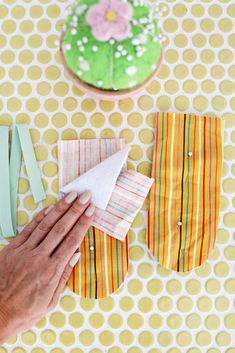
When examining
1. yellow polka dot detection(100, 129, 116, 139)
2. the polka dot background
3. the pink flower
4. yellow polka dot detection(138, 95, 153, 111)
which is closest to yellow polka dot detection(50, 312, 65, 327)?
the polka dot background

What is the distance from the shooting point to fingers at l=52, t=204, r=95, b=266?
0.97m

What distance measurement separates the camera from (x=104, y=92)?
90 centimetres

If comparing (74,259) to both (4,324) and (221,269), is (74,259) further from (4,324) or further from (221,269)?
(221,269)

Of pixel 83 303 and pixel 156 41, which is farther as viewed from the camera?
pixel 83 303

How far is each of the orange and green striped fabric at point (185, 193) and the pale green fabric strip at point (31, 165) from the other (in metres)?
0.28

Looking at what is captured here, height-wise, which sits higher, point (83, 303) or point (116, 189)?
Result: point (116, 189)

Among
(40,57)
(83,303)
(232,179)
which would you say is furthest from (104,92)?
(83,303)

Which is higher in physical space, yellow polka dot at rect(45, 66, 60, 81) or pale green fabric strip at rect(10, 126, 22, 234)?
yellow polka dot at rect(45, 66, 60, 81)

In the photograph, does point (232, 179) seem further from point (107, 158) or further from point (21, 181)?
point (21, 181)

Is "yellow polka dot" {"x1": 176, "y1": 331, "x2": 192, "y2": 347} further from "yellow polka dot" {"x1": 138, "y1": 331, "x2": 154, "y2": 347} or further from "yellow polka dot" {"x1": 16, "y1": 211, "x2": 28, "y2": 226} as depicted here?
"yellow polka dot" {"x1": 16, "y1": 211, "x2": 28, "y2": 226}

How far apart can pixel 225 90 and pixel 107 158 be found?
358mm

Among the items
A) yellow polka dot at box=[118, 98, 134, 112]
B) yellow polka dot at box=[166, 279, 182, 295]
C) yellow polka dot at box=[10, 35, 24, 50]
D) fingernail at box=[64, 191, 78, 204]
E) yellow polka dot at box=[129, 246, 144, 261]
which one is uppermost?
yellow polka dot at box=[10, 35, 24, 50]

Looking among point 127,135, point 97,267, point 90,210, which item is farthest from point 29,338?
point 127,135

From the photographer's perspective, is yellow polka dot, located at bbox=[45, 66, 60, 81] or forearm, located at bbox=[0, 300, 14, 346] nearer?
forearm, located at bbox=[0, 300, 14, 346]
